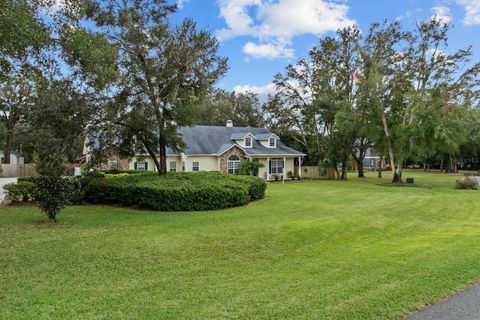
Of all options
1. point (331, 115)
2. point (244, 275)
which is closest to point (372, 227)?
point (244, 275)

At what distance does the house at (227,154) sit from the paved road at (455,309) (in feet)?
77.4

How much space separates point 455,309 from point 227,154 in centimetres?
2544

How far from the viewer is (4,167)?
107ft

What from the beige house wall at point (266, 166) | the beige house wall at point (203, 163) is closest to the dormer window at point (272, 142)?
the beige house wall at point (266, 166)

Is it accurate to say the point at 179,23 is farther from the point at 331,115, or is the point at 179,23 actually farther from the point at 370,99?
the point at 331,115

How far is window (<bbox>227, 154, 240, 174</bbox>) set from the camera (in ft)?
96.9

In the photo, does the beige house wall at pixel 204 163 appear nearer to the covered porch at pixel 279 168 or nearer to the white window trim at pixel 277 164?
the covered porch at pixel 279 168

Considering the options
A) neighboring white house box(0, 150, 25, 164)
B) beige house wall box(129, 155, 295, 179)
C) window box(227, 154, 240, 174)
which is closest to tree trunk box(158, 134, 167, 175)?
beige house wall box(129, 155, 295, 179)

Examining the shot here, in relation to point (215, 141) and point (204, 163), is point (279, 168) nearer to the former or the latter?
point (215, 141)

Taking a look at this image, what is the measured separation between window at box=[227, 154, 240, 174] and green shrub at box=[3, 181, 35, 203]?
17200 mm

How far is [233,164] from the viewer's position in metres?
29.7

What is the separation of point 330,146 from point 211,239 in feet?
89.9

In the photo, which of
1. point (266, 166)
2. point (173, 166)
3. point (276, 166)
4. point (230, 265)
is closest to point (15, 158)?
point (173, 166)

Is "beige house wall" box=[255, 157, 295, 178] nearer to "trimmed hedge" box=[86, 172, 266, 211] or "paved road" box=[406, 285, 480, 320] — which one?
"trimmed hedge" box=[86, 172, 266, 211]
